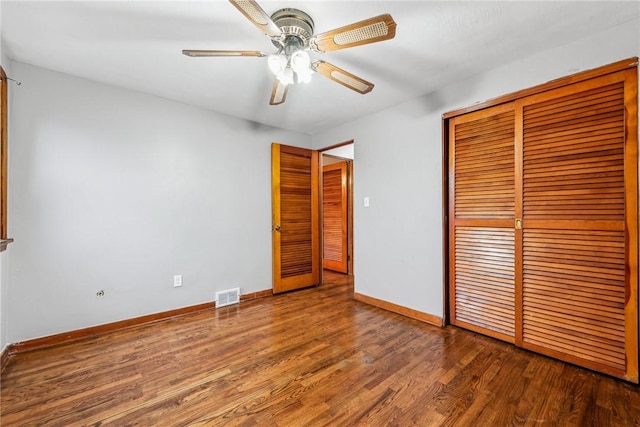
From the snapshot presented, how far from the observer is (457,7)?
5.24 feet

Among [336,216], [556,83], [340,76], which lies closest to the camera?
[340,76]

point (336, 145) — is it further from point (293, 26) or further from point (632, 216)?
point (632, 216)

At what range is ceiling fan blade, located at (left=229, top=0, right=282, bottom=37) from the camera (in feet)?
3.94

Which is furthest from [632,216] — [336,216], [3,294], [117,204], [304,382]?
[3,294]

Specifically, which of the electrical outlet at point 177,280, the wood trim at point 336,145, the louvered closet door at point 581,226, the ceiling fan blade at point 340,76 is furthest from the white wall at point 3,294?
the louvered closet door at point 581,226

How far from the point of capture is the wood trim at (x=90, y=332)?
213 cm

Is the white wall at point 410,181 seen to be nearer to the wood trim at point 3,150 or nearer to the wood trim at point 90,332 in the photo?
the wood trim at point 90,332

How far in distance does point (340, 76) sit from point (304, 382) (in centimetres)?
204

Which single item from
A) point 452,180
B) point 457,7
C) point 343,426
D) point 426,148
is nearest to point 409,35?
point 457,7

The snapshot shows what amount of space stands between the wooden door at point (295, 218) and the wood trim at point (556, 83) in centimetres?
204

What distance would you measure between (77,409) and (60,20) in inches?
92.1

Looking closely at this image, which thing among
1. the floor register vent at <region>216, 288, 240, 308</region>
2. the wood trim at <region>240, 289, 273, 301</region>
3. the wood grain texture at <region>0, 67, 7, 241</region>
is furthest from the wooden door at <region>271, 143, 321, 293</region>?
the wood grain texture at <region>0, 67, 7, 241</region>

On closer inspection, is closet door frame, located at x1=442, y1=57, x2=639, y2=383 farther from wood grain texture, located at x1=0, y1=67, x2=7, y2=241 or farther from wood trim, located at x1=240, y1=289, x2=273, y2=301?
wood grain texture, located at x1=0, y1=67, x2=7, y2=241

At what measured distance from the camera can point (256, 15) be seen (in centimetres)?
130
